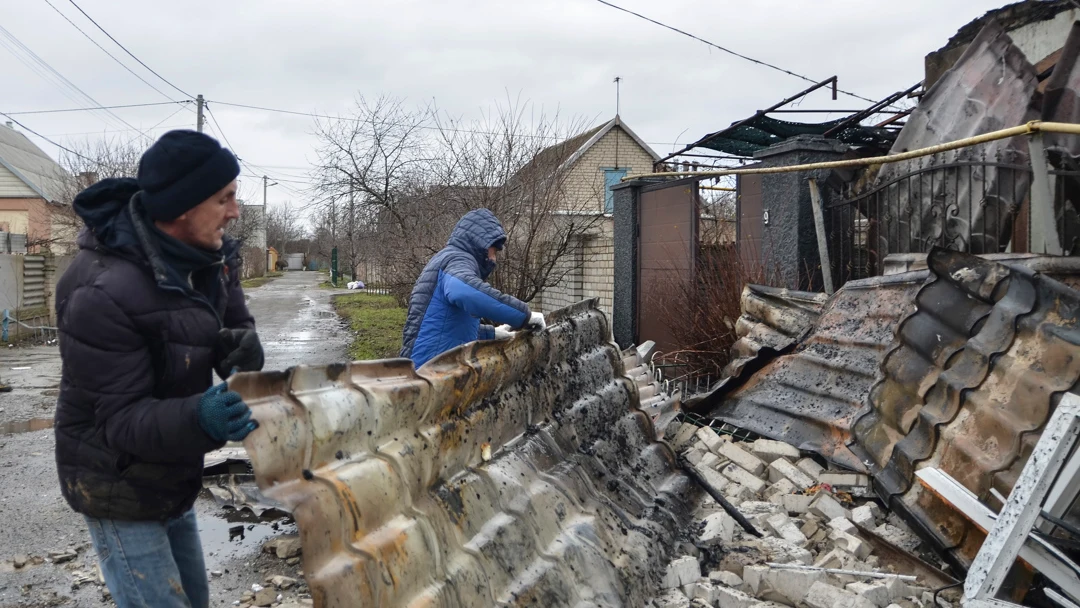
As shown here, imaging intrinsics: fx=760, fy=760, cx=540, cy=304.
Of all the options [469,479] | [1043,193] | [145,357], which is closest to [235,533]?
[469,479]

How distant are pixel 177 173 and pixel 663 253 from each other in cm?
775

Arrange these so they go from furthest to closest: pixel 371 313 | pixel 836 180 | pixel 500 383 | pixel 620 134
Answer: pixel 620 134
pixel 371 313
pixel 836 180
pixel 500 383

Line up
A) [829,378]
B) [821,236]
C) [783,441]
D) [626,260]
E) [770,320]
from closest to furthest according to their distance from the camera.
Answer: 1. [783,441]
2. [829,378]
3. [770,320]
4. [821,236]
5. [626,260]

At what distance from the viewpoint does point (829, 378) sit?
180 inches

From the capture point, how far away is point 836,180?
21.0 feet

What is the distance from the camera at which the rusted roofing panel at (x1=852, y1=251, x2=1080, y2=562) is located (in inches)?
115

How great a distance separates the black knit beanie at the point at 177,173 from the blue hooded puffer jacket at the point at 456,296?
175 centimetres

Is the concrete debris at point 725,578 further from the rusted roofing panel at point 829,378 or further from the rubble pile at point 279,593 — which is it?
the rubble pile at point 279,593

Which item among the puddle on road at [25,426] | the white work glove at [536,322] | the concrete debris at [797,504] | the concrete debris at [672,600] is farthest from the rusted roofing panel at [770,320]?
the puddle on road at [25,426]

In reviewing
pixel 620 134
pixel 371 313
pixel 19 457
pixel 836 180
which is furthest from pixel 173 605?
pixel 620 134

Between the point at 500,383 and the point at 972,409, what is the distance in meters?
2.02

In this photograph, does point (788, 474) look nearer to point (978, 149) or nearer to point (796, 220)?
point (978, 149)

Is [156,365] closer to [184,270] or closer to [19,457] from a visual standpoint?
[184,270]

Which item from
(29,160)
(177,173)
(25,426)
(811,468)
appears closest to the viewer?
(177,173)
